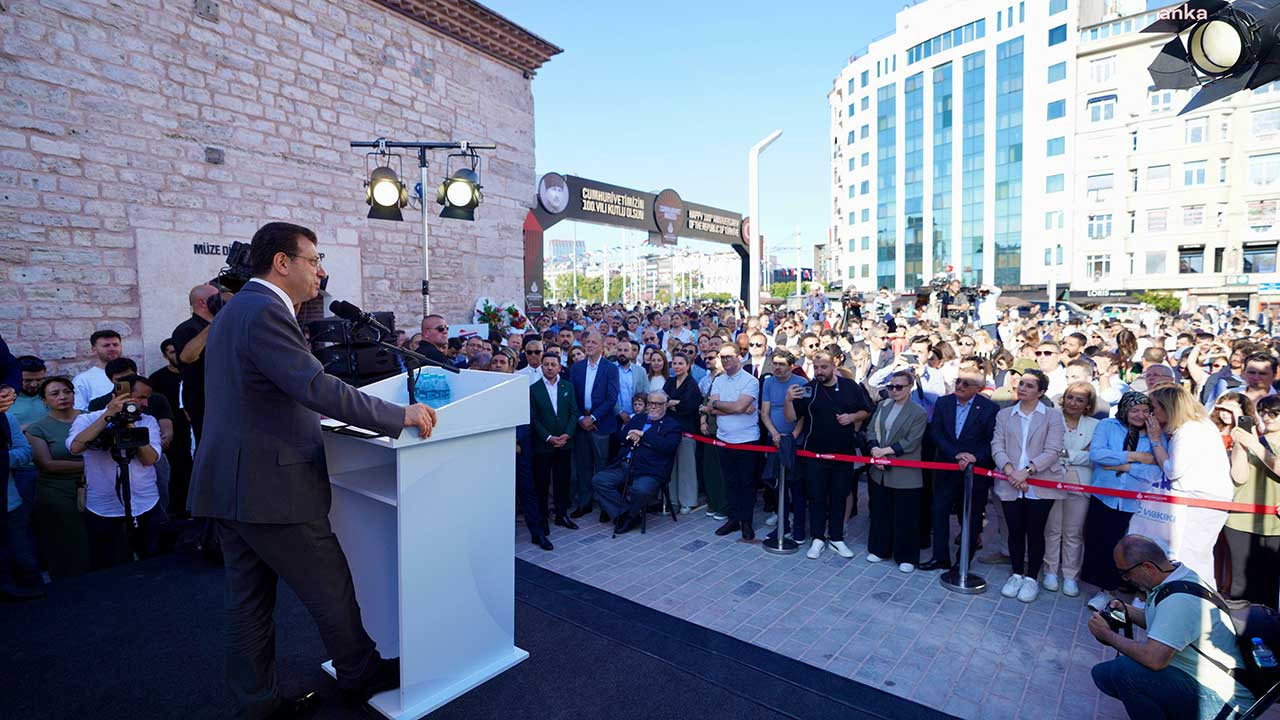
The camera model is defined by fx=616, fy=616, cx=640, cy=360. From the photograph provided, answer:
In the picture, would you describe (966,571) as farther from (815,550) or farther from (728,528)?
(728,528)

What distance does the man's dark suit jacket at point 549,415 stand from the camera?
586 cm

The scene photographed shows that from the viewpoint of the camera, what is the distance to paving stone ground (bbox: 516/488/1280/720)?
336 cm

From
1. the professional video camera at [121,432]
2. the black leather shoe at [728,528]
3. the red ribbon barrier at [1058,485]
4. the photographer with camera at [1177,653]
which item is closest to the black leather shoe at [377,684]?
the professional video camera at [121,432]

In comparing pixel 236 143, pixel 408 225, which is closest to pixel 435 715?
pixel 236 143

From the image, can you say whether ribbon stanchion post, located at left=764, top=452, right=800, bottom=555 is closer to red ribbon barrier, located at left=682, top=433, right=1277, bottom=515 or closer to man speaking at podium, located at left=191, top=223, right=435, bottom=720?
red ribbon barrier, located at left=682, top=433, right=1277, bottom=515

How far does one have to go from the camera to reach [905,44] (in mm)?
51531

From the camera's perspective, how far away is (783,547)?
5.41 metres

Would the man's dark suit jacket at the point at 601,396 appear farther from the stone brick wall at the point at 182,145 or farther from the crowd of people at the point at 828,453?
the stone brick wall at the point at 182,145

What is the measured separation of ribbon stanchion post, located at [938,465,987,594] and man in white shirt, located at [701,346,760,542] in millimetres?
1681

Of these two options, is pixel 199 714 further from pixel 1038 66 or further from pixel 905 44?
pixel 905 44

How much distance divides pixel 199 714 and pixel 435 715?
1082 mm

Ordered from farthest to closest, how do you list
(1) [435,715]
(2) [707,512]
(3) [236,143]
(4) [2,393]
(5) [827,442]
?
(3) [236,143] < (2) [707,512] < (5) [827,442] < (4) [2,393] < (1) [435,715]

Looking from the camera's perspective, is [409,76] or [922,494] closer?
[922,494]

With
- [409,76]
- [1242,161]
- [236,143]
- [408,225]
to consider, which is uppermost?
[1242,161]
